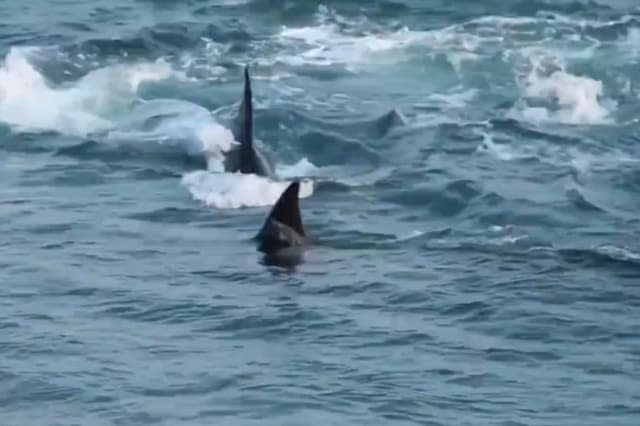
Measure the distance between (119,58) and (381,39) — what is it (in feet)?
14.7

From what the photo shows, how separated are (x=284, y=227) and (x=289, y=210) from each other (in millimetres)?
214

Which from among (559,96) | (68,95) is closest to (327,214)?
(559,96)

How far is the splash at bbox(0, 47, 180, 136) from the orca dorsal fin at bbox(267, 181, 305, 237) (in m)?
6.63

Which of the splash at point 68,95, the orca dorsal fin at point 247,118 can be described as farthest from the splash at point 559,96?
the splash at point 68,95

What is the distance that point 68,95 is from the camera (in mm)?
30125

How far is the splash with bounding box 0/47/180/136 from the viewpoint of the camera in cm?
2865

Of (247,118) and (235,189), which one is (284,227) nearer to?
(235,189)

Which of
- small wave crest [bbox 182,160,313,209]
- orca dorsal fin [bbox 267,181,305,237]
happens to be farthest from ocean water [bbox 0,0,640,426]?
orca dorsal fin [bbox 267,181,305,237]

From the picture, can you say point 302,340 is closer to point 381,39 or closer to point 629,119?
point 629,119

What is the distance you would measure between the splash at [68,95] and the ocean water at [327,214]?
63 millimetres

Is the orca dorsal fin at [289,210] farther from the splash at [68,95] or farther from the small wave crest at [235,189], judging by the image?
the splash at [68,95]

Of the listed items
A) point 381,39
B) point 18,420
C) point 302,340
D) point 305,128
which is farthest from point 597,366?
point 381,39

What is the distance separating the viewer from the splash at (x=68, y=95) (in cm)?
2865

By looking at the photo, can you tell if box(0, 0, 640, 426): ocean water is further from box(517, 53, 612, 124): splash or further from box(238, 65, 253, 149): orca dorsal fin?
box(238, 65, 253, 149): orca dorsal fin
